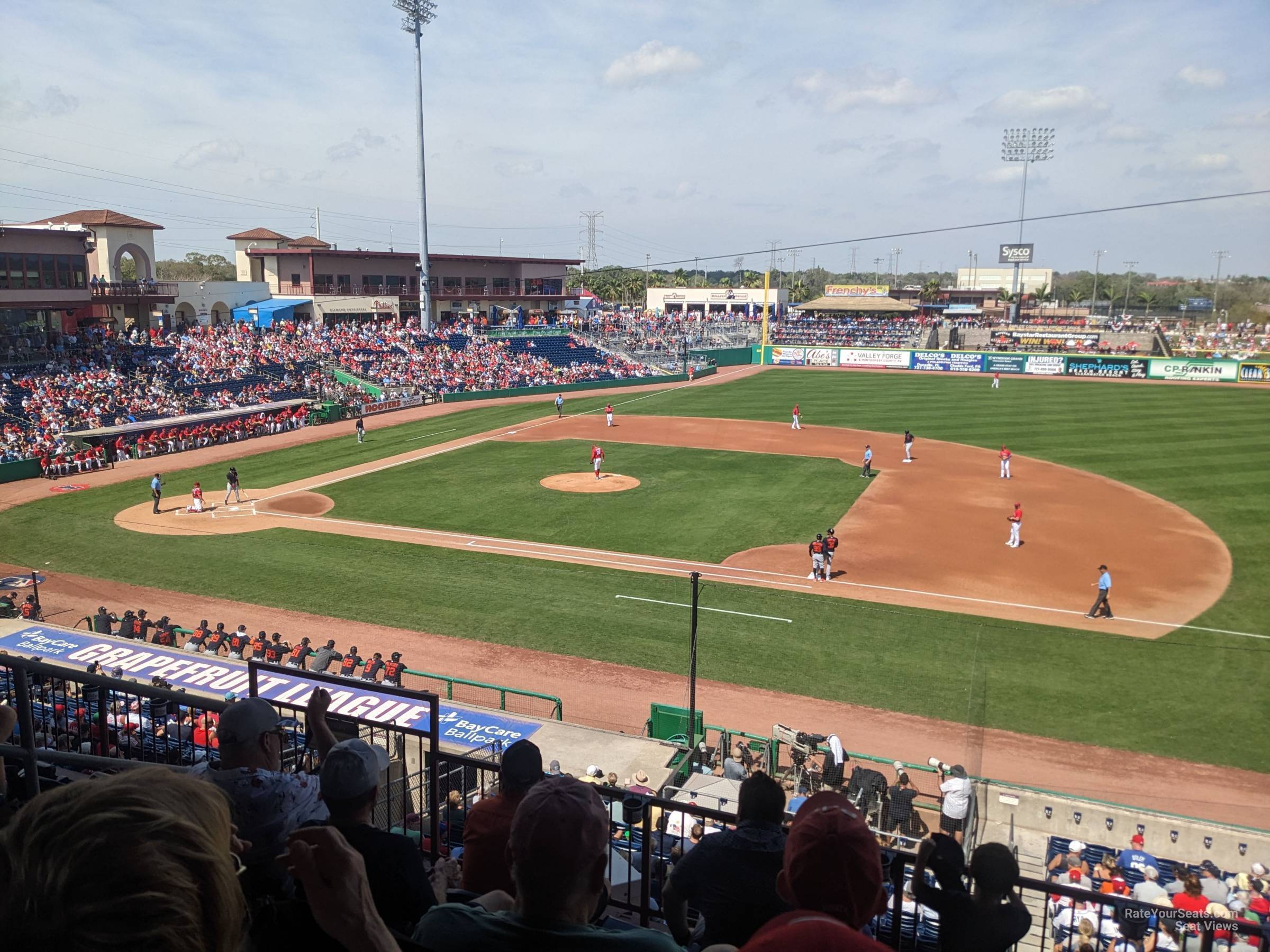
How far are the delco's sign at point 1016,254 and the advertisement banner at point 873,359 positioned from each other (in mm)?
46690

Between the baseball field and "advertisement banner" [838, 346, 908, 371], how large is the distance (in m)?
33.5

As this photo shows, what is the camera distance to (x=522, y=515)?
3006 cm

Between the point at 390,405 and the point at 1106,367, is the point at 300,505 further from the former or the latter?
the point at 1106,367

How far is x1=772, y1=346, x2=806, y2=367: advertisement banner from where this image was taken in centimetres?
8269

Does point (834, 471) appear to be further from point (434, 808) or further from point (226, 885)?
point (226, 885)

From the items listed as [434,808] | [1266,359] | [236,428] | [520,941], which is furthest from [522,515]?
[1266,359]

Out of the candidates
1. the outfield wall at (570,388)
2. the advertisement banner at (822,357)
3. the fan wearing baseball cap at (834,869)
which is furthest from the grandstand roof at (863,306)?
the fan wearing baseball cap at (834,869)

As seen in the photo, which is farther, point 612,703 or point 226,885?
point 612,703

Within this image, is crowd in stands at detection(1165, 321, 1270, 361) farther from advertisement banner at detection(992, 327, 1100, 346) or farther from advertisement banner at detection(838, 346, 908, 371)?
advertisement banner at detection(838, 346, 908, 371)

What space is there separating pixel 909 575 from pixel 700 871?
21.2 m

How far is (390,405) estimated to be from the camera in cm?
5369

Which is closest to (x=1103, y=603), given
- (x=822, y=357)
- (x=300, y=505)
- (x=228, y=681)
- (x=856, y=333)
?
(x=228, y=681)

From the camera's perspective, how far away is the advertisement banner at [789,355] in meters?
82.7

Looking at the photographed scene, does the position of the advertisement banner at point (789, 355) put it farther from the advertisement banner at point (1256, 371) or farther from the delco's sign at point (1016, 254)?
the delco's sign at point (1016, 254)
